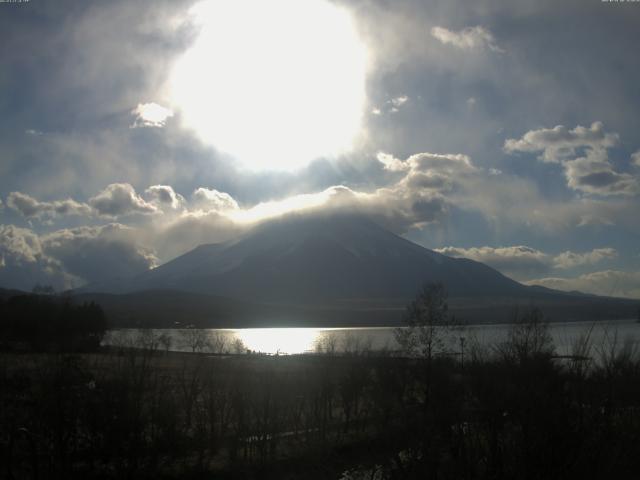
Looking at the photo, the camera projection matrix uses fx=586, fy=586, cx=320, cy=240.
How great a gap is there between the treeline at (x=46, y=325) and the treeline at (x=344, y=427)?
2023 inches

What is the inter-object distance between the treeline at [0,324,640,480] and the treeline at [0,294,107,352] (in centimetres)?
5139

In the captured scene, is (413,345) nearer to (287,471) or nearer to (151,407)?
(287,471)

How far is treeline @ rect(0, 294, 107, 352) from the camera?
76500 mm

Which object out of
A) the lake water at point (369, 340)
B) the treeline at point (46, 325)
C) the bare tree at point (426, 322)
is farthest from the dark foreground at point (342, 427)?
the treeline at point (46, 325)

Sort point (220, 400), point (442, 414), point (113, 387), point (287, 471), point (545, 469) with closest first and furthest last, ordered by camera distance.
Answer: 1. point (545, 469)
2. point (442, 414)
3. point (113, 387)
4. point (287, 471)
5. point (220, 400)

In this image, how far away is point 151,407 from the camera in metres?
20.5

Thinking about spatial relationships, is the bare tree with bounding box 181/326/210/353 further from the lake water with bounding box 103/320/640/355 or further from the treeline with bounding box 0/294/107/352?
the treeline with bounding box 0/294/107/352

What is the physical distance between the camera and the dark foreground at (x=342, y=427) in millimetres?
9094

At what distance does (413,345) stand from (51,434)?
110ft

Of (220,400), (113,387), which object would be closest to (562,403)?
(113,387)

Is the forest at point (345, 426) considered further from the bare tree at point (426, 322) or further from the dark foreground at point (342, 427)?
the bare tree at point (426, 322)

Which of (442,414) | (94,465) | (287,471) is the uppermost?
(442,414)

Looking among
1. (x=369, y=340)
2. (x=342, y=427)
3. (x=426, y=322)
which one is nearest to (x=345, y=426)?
(x=342, y=427)

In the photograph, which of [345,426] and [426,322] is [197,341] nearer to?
[426,322]
